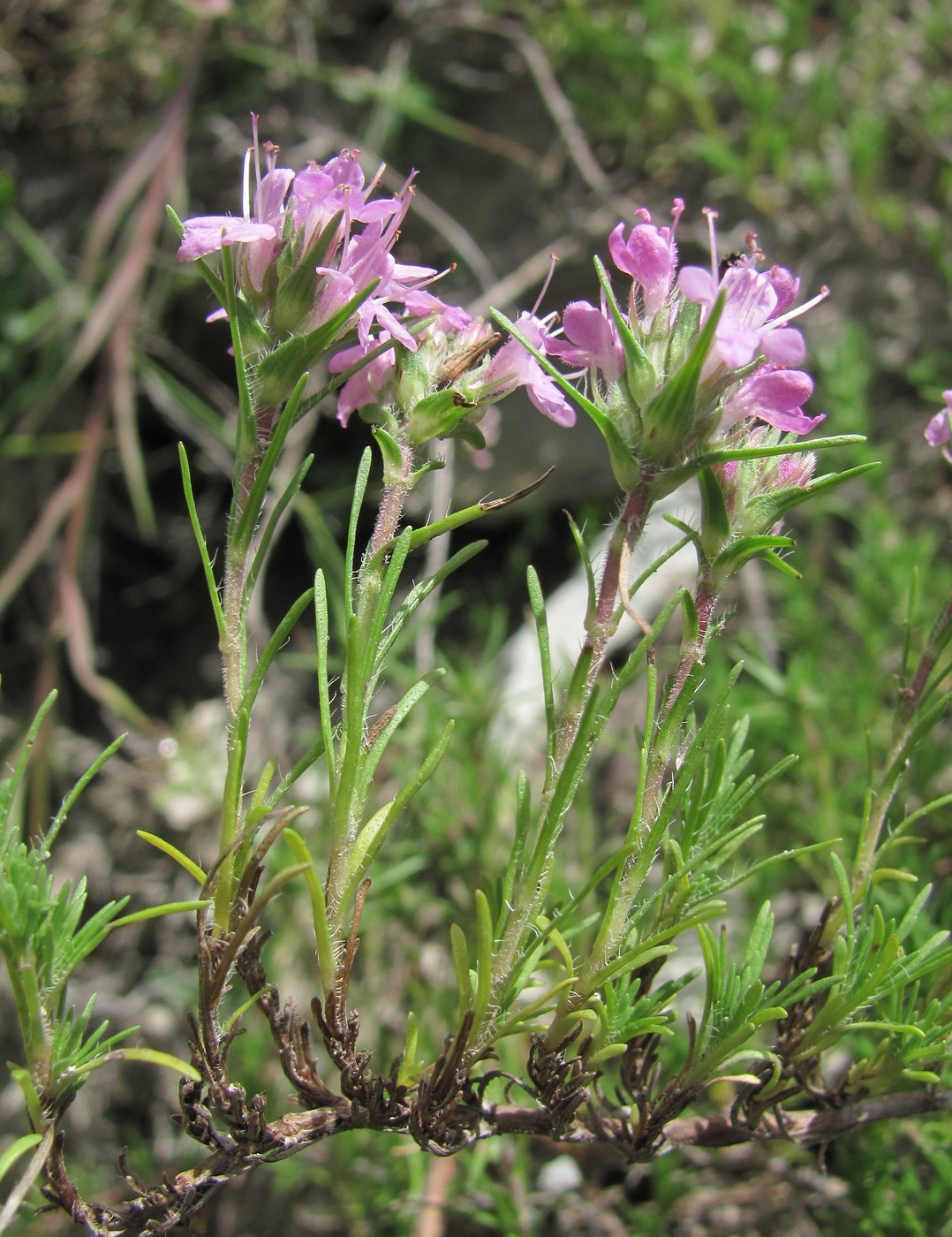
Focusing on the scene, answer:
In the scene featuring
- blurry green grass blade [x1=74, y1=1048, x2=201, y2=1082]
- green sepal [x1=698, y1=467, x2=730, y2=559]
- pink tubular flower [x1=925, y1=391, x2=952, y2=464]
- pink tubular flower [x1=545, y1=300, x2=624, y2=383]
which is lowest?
blurry green grass blade [x1=74, y1=1048, x2=201, y2=1082]

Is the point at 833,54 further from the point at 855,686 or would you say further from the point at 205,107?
the point at 855,686

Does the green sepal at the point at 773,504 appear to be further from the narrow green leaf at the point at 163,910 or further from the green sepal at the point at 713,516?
the narrow green leaf at the point at 163,910

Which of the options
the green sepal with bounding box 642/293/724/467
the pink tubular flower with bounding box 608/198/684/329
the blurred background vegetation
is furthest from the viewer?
the blurred background vegetation

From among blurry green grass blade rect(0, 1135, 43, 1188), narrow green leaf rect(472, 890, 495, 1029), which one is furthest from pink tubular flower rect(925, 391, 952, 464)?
blurry green grass blade rect(0, 1135, 43, 1188)

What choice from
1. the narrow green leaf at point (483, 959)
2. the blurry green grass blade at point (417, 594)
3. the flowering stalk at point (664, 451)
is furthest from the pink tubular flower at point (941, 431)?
the narrow green leaf at point (483, 959)

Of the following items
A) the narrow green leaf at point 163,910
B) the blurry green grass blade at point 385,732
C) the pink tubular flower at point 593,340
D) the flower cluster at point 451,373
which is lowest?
the narrow green leaf at point 163,910

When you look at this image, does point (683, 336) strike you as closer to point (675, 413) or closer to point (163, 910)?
point (675, 413)

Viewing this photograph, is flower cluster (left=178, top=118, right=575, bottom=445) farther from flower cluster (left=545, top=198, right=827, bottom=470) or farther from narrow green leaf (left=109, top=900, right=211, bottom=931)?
narrow green leaf (left=109, top=900, right=211, bottom=931)
